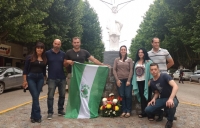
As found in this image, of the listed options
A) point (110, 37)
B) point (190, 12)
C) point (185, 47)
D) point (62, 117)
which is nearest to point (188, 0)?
point (190, 12)

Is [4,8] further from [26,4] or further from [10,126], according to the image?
[10,126]

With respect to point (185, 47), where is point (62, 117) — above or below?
below

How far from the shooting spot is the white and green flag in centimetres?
614

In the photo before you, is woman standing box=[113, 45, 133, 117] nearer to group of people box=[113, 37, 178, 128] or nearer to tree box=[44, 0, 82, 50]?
group of people box=[113, 37, 178, 128]

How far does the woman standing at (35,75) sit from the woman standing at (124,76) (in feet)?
5.96

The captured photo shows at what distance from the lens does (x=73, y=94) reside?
6.26 metres

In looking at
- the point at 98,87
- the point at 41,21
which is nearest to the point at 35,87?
the point at 98,87

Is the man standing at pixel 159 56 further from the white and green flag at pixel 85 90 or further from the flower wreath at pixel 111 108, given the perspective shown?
the white and green flag at pixel 85 90

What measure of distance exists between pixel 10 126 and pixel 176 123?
3.74 metres

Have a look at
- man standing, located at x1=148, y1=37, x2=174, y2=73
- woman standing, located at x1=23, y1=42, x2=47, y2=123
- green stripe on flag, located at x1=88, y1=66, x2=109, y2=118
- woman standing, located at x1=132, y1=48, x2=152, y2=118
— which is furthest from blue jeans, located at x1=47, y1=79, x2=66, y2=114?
man standing, located at x1=148, y1=37, x2=174, y2=73

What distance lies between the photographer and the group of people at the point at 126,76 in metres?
5.19

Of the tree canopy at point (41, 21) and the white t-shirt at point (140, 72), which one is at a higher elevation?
the tree canopy at point (41, 21)

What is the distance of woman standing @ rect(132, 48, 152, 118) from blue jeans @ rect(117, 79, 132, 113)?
204mm

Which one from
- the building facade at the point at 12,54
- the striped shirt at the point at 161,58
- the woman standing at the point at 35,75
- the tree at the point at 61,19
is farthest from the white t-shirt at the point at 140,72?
the building facade at the point at 12,54
